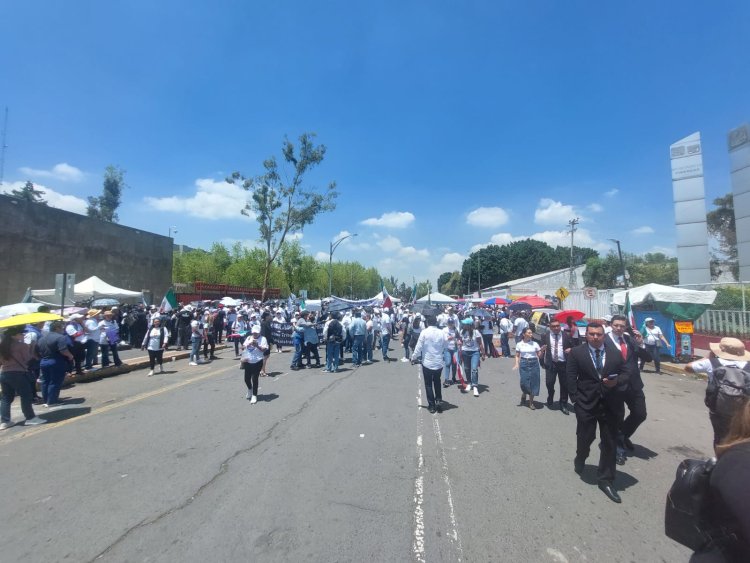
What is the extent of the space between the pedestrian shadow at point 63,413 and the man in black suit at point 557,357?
30.3 feet

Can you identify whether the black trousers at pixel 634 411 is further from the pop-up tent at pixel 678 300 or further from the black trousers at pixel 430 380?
the pop-up tent at pixel 678 300

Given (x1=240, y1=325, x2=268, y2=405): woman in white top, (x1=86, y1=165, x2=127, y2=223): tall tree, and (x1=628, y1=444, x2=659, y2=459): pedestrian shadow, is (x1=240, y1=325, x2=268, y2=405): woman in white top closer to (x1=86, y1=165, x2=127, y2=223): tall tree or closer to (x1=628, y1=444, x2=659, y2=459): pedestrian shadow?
(x1=628, y1=444, x2=659, y2=459): pedestrian shadow

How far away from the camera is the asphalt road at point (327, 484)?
3291mm

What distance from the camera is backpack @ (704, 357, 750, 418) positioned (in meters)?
3.56

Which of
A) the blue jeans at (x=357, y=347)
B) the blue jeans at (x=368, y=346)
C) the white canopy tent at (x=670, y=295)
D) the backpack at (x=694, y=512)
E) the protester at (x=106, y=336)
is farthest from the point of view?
the blue jeans at (x=368, y=346)

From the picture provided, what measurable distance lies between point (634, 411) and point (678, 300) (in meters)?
10.6

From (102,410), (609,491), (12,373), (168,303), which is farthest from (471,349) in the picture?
(168,303)

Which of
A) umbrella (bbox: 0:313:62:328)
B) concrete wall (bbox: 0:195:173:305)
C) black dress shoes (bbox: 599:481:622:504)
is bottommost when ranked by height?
black dress shoes (bbox: 599:481:622:504)

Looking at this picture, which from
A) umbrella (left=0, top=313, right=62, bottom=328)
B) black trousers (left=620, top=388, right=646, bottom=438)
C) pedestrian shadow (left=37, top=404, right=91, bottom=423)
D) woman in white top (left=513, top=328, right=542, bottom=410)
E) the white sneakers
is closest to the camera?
black trousers (left=620, top=388, right=646, bottom=438)

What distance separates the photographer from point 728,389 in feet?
11.9

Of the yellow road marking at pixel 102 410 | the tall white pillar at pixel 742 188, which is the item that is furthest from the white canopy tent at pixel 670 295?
the yellow road marking at pixel 102 410

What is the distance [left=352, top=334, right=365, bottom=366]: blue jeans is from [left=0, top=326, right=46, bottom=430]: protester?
27.3 feet

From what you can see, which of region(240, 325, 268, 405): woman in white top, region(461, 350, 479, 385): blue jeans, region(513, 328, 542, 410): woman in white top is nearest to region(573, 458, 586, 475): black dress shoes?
region(513, 328, 542, 410): woman in white top

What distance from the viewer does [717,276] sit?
3681 cm
